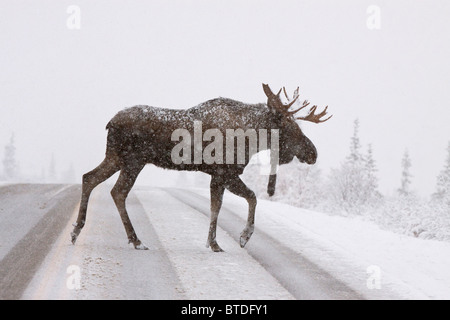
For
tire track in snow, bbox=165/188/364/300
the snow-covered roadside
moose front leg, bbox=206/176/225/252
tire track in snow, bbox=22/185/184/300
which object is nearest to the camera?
tire track in snow, bbox=22/185/184/300

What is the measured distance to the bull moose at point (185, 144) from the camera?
5996 millimetres

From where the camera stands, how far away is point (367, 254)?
6500mm

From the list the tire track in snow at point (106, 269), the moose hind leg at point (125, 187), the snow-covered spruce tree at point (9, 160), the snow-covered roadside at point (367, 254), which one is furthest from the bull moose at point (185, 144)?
the snow-covered spruce tree at point (9, 160)

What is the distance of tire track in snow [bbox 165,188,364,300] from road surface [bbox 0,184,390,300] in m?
0.01

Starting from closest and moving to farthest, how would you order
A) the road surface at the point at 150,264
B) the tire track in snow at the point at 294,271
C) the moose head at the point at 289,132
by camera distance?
the road surface at the point at 150,264 → the tire track in snow at the point at 294,271 → the moose head at the point at 289,132

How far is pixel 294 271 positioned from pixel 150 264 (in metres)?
1.91

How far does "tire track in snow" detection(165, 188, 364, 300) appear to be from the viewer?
174 inches

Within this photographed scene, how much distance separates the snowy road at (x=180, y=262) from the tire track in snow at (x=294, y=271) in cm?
1

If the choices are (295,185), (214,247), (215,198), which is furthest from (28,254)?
(295,185)

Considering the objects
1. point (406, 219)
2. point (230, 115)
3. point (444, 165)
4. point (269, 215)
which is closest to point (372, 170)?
point (444, 165)

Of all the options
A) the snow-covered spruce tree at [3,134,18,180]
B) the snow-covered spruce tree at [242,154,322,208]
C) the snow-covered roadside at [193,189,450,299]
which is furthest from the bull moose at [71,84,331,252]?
the snow-covered spruce tree at [3,134,18,180]

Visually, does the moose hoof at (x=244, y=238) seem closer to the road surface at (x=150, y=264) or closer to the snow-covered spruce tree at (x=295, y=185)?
the road surface at (x=150, y=264)

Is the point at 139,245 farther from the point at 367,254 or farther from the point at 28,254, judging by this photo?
the point at 367,254

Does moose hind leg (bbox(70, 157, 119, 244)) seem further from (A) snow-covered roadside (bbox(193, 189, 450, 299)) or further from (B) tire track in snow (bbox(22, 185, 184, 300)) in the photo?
(A) snow-covered roadside (bbox(193, 189, 450, 299))
